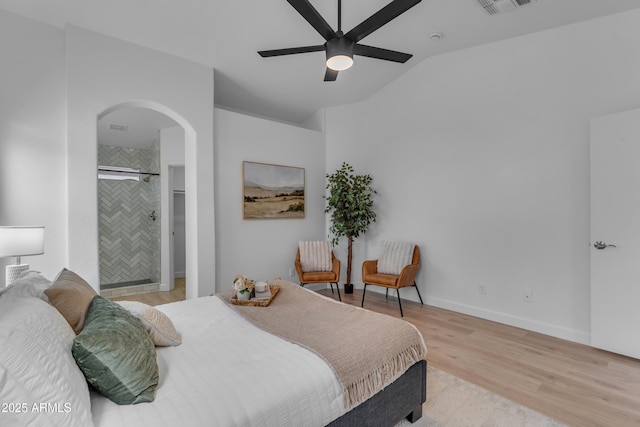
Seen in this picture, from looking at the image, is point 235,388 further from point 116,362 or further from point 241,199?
point 241,199

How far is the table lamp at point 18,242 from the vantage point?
2133 millimetres

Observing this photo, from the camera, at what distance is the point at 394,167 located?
4.58 meters

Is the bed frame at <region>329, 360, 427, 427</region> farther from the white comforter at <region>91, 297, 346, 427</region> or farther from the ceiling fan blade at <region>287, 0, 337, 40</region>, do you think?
the ceiling fan blade at <region>287, 0, 337, 40</region>

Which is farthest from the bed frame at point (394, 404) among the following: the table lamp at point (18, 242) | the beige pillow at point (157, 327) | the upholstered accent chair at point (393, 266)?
the table lamp at point (18, 242)

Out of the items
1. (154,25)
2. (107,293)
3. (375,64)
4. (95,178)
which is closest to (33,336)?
(95,178)

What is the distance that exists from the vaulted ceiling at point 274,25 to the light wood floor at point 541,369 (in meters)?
3.12

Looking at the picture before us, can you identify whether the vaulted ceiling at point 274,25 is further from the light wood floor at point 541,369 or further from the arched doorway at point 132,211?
the light wood floor at point 541,369

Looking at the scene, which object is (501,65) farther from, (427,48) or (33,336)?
(33,336)

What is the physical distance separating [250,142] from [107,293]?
10.9 feet

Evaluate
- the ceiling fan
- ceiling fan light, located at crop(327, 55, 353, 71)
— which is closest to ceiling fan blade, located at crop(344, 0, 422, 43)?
the ceiling fan

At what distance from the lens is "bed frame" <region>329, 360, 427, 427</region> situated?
4.90 feet

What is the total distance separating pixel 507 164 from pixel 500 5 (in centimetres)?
157

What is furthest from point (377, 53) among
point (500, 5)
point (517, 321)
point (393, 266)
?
point (517, 321)

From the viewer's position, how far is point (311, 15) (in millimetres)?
1924
